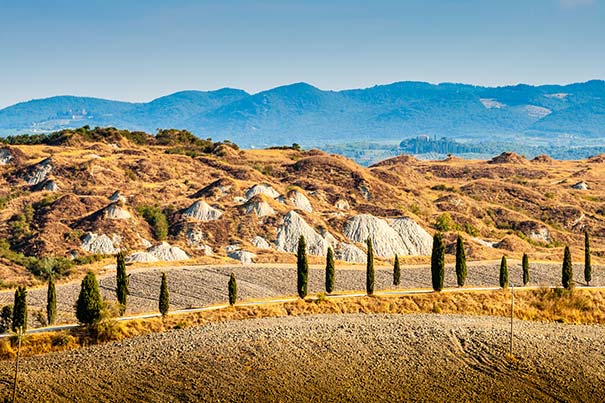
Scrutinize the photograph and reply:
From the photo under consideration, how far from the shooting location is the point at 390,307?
58500mm

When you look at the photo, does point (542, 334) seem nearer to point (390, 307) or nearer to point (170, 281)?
point (390, 307)

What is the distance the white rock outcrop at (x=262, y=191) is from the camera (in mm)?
105000

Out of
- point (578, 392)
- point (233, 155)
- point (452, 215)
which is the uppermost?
point (233, 155)

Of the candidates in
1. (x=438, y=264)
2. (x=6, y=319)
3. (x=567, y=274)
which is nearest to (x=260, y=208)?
(x=438, y=264)

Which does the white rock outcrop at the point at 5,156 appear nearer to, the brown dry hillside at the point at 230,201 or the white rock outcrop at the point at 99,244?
the brown dry hillside at the point at 230,201

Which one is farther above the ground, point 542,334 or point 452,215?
point 452,215

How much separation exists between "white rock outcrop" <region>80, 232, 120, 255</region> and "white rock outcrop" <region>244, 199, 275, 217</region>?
1830 cm

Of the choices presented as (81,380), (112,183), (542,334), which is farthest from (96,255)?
(542,334)

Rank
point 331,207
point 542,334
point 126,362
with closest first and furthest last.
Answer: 1. point 126,362
2. point 542,334
3. point 331,207

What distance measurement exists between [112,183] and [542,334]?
80737 mm

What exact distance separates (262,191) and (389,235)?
23.0 metres

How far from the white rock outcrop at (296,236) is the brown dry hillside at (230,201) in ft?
3.38

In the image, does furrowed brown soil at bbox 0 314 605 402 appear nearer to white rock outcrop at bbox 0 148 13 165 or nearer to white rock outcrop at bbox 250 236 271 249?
white rock outcrop at bbox 250 236 271 249

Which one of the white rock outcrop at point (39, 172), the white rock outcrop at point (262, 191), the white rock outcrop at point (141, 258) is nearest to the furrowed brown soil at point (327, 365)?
the white rock outcrop at point (141, 258)
